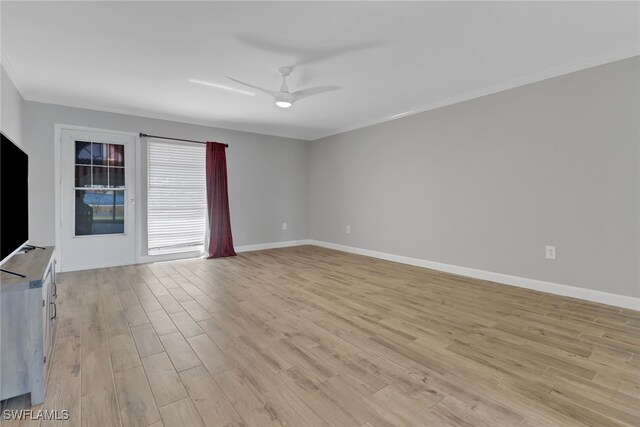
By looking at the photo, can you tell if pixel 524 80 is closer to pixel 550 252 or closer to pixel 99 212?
pixel 550 252

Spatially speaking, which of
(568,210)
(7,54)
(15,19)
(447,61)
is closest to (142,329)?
(15,19)

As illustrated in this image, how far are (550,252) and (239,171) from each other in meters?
4.85

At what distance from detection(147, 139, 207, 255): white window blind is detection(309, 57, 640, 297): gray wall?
9.97 feet

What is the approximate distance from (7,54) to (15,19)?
80 cm

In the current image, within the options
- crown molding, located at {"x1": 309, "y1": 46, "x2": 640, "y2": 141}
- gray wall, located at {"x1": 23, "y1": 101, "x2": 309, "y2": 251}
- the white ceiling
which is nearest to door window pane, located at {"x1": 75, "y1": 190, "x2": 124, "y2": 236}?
gray wall, located at {"x1": 23, "y1": 101, "x2": 309, "y2": 251}

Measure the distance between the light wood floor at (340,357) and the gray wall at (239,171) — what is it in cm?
160

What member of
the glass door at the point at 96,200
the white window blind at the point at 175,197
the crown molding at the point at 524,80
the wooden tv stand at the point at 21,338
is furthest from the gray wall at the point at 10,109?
the crown molding at the point at 524,80

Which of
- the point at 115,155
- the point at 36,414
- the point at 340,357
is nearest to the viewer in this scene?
the point at 36,414

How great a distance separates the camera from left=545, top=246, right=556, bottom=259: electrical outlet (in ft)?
10.2

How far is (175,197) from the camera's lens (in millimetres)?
4879

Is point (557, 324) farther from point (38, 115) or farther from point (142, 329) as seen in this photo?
point (38, 115)

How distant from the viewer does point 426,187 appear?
429 centimetres

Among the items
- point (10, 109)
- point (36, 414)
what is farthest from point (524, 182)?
point (10, 109)

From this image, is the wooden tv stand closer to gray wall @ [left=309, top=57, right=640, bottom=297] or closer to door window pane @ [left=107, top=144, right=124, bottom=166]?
door window pane @ [left=107, top=144, right=124, bottom=166]
